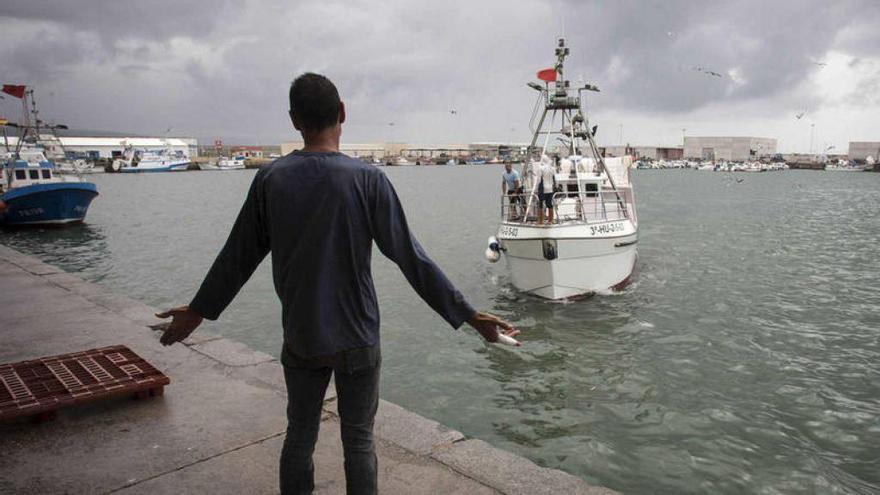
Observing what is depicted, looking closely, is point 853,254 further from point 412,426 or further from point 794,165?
point 794,165

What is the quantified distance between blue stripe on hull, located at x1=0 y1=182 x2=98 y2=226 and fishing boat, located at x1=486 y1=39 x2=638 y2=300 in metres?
26.6

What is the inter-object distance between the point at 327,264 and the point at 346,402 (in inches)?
28.5

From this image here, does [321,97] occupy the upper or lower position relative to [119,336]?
upper

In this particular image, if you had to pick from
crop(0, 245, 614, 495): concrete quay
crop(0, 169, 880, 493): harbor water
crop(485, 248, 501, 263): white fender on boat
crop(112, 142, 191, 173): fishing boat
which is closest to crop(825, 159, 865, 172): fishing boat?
crop(0, 169, 880, 493): harbor water

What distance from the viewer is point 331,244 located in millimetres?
2688

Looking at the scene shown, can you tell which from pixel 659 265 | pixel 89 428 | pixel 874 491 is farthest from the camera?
pixel 659 265

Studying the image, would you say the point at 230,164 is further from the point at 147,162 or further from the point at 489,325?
the point at 489,325

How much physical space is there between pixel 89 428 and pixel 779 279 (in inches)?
768

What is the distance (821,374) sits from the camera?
32.1 ft

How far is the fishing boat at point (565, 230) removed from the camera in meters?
13.9

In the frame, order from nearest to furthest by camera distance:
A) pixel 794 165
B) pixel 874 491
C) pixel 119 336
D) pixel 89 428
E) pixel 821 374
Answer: pixel 89 428 → pixel 874 491 → pixel 119 336 → pixel 821 374 → pixel 794 165

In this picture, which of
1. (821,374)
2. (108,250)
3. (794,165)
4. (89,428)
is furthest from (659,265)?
(794,165)

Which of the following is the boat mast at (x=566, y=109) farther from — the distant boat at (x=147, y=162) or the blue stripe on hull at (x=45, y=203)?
the distant boat at (x=147, y=162)

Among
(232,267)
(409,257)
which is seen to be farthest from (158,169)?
(409,257)
